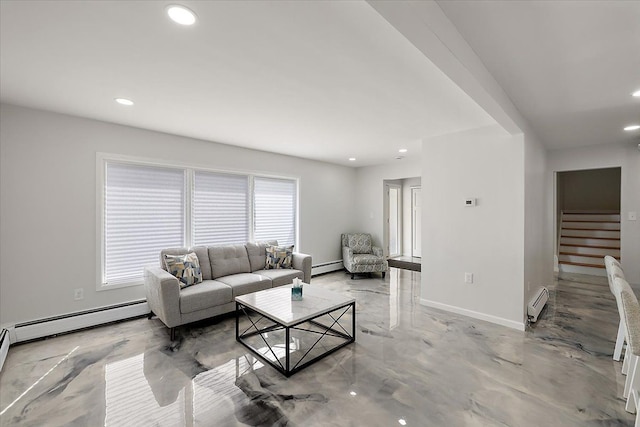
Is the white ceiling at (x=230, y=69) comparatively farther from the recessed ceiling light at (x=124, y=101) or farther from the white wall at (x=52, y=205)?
the white wall at (x=52, y=205)

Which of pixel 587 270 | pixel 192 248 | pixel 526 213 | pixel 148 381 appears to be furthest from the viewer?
pixel 587 270

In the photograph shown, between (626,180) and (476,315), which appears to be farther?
(626,180)

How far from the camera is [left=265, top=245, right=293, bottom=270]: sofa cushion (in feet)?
14.2

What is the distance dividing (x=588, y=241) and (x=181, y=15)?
8.50 m

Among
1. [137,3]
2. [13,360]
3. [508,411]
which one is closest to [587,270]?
[508,411]

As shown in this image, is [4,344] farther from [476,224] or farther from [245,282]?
[476,224]

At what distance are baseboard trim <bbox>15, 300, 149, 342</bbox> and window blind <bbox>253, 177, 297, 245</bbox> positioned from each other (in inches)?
77.3

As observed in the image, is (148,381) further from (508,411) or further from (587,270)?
(587,270)

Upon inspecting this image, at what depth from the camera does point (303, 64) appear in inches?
78.1

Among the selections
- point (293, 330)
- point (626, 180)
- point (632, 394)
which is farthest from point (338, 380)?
point (626, 180)

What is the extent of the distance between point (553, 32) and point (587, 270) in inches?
247

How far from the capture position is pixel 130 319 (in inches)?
136

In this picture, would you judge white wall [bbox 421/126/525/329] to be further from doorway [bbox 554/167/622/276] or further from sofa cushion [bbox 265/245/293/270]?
doorway [bbox 554/167/622/276]

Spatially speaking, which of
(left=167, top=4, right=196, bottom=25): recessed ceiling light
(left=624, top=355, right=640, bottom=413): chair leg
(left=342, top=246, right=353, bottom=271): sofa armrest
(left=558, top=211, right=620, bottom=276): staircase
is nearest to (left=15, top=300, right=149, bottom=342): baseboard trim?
(left=167, top=4, right=196, bottom=25): recessed ceiling light
